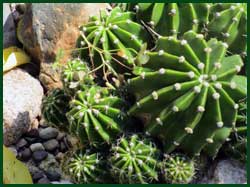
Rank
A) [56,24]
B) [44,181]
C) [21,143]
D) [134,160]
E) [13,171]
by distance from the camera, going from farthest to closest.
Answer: [56,24]
[21,143]
[44,181]
[13,171]
[134,160]

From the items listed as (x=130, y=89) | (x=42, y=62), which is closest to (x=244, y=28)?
(x=130, y=89)

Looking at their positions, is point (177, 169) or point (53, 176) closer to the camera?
point (177, 169)

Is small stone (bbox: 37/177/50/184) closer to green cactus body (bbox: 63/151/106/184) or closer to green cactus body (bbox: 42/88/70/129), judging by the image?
green cactus body (bbox: 42/88/70/129)

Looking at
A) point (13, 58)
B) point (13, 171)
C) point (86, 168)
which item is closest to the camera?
point (86, 168)

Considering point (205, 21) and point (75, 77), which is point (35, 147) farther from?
point (205, 21)

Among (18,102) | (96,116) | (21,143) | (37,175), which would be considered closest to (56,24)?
(18,102)

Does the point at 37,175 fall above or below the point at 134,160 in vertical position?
below
